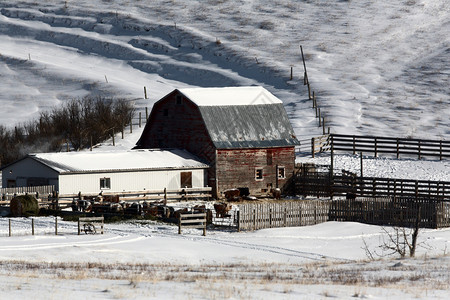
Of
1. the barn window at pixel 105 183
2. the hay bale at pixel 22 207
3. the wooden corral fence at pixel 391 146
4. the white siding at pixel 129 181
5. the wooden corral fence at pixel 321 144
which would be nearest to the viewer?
the hay bale at pixel 22 207

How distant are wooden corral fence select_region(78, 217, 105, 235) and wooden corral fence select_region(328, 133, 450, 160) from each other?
95.5ft

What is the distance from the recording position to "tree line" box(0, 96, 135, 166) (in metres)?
74.2

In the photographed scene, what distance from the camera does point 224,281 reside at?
25.9 meters

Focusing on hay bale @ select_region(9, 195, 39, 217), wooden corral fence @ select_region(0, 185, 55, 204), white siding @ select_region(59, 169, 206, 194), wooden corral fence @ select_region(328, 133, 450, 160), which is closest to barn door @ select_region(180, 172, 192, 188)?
white siding @ select_region(59, 169, 206, 194)

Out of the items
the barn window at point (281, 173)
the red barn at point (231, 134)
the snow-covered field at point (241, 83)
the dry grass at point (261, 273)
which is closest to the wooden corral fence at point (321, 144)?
the snow-covered field at point (241, 83)

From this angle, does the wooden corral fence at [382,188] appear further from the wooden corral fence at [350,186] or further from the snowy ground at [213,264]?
the snowy ground at [213,264]

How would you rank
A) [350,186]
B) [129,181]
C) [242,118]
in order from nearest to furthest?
[129,181] → [350,186] → [242,118]

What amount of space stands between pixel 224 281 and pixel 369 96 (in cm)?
7095

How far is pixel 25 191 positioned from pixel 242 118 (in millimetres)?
16283

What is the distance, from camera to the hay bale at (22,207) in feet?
154

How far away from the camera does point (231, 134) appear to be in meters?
59.3

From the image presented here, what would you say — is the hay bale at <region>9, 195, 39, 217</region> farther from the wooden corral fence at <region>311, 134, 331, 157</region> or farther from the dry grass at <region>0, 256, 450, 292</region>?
the wooden corral fence at <region>311, 134, 331, 157</region>

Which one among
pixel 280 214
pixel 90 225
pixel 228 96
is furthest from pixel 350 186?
pixel 90 225

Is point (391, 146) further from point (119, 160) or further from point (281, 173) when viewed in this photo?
point (119, 160)
